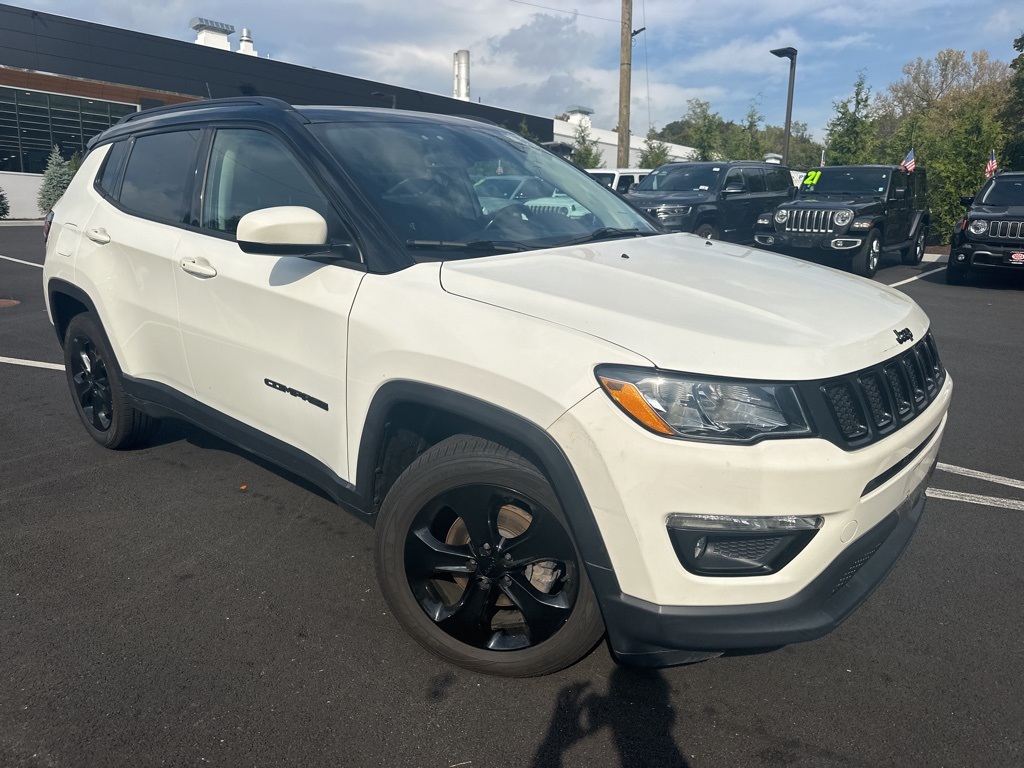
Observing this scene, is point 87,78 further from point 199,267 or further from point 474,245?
point 474,245

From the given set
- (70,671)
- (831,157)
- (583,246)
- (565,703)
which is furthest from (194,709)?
(831,157)

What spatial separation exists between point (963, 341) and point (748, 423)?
733 centimetres

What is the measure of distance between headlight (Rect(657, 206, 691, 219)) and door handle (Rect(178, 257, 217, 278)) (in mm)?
10807

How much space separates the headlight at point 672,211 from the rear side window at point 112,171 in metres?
10.2

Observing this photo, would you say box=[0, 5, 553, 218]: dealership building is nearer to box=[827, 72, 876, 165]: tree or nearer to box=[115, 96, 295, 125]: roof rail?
box=[827, 72, 876, 165]: tree

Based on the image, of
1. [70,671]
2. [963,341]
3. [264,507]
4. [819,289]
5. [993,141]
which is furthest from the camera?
[993,141]

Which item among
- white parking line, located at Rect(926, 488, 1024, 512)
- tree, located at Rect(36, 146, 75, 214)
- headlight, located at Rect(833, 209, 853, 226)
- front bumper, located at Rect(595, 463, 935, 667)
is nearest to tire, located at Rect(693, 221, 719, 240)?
headlight, located at Rect(833, 209, 853, 226)

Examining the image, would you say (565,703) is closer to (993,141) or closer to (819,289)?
(819,289)

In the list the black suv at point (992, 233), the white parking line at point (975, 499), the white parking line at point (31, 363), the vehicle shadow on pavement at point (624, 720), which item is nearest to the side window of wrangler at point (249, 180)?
the vehicle shadow on pavement at point (624, 720)

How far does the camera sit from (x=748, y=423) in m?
2.13

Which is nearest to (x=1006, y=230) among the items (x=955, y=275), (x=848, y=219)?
(x=955, y=275)

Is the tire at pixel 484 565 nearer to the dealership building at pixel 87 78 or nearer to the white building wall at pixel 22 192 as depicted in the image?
the dealership building at pixel 87 78

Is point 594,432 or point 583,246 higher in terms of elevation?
point 583,246

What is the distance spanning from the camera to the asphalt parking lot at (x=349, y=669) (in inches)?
93.0
